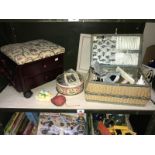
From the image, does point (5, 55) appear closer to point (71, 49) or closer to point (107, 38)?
point (71, 49)

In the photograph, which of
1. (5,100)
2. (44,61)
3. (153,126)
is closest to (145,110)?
(153,126)

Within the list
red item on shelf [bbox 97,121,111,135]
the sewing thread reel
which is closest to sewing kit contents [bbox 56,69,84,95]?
red item on shelf [bbox 97,121,111,135]

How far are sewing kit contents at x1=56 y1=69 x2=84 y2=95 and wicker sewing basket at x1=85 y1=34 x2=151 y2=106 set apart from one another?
0.09 meters

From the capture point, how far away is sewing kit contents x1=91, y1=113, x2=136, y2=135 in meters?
1.28

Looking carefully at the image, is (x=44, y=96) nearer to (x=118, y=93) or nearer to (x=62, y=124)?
(x=62, y=124)

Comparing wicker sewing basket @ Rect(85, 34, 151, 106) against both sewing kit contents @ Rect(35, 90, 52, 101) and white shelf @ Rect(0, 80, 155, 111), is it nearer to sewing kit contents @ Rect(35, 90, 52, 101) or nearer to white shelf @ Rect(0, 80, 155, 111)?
white shelf @ Rect(0, 80, 155, 111)

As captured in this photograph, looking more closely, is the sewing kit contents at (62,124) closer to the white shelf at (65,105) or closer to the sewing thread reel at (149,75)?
the white shelf at (65,105)

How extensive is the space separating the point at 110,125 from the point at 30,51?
0.68m

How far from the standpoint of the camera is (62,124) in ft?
4.20

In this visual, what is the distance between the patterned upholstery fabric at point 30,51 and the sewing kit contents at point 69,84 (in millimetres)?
147

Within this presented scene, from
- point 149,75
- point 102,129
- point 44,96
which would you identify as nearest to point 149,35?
point 149,75

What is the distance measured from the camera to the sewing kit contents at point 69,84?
1.13m

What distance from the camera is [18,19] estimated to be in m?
0.90

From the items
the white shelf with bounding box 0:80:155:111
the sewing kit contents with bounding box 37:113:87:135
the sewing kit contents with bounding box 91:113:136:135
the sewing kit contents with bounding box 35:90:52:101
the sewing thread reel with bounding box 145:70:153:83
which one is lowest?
the sewing kit contents with bounding box 91:113:136:135
